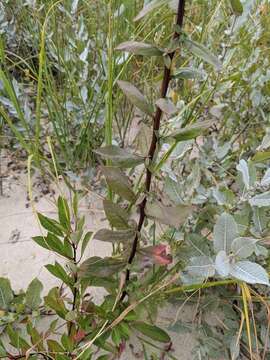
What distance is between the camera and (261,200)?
727 millimetres

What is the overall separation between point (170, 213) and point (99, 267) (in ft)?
0.66

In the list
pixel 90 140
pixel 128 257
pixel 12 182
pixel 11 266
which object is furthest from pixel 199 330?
pixel 12 182

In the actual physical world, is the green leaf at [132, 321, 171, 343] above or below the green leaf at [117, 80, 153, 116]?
below

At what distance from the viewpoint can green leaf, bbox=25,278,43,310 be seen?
2.65 ft

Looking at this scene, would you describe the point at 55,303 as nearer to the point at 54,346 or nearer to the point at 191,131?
the point at 54,346

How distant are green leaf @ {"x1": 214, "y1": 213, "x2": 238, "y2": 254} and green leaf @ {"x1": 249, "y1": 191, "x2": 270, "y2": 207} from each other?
0.09 meters

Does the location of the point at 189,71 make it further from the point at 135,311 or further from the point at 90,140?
the point at 90,140

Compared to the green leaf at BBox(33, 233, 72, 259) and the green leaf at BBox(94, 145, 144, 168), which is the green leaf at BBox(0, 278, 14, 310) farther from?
the green leaf at BBox(94, 145, 144, 168)

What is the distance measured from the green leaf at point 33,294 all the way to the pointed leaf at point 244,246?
0.41 metres

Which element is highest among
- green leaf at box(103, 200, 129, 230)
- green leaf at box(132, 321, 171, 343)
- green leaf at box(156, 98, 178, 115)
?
green leaf at box(156, 98, 178, 115)

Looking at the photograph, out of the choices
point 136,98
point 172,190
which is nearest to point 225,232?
point 172,190

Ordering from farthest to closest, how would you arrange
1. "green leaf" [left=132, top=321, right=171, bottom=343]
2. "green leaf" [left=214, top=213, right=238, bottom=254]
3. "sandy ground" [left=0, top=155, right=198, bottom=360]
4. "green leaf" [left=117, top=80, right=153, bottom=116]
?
"sandy ground" [left=0, top=155, right=198, bottom=360] → "green leaf" [left=132, top=321, right=171, bottom=343] → "green leaf" [left=214, top=213, right=238, bottom=254] → "green leaf" [left=117, top=80, right=153, bottom=116]

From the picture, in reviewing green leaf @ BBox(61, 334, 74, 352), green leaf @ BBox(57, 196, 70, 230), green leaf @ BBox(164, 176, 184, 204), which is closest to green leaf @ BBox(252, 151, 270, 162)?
green leaf @ BBox(164, 176, 184, 204)

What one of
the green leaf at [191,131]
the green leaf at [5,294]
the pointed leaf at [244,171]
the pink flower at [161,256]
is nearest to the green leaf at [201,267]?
the pink flower at [161,256]
